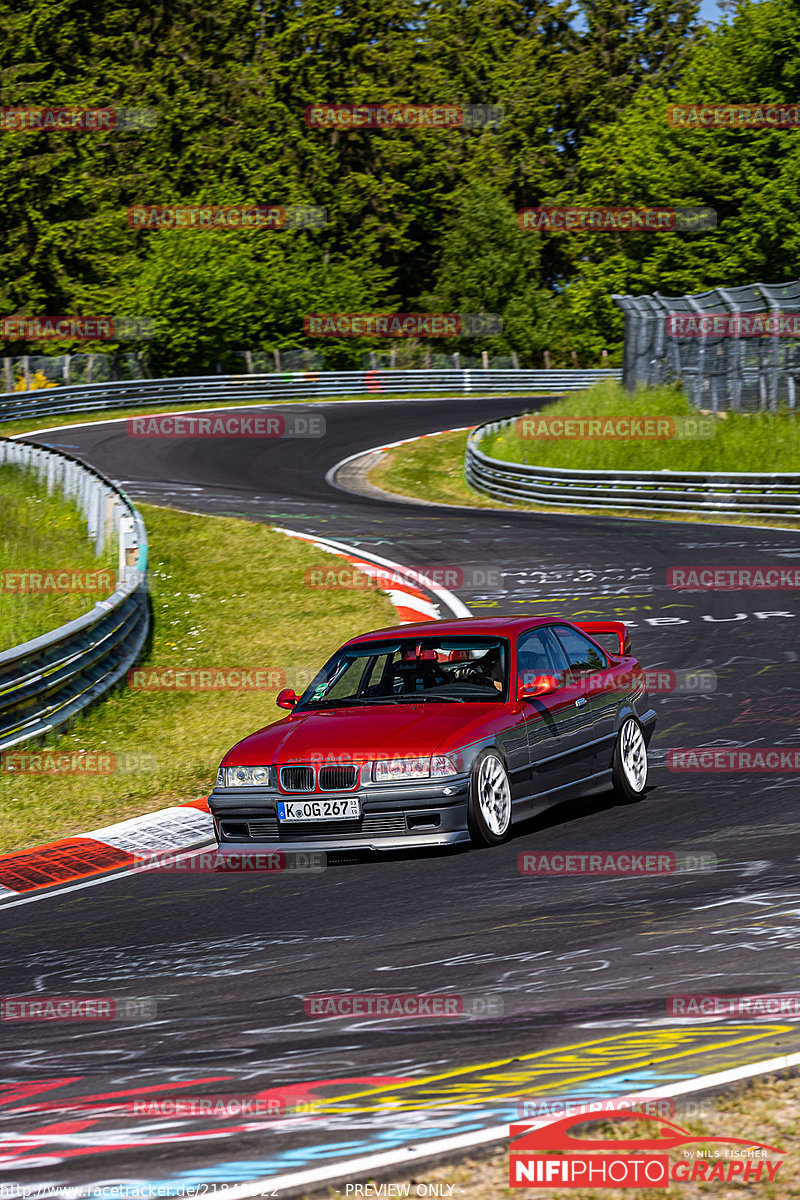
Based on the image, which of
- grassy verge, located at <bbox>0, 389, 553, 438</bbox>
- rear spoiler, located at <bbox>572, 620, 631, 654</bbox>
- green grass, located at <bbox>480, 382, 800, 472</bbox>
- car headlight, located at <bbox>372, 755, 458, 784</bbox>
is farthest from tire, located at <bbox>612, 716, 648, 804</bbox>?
grassy verge, located at <bbox>0, 389, 553, 438</bbox>

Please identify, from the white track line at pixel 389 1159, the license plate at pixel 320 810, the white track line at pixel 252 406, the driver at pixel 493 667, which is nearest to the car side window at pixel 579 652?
the driver at pixel 493 667

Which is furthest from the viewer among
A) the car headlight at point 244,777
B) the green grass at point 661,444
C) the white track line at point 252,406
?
the white track line at point 252,406

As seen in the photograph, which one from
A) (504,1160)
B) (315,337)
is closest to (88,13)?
(315,337)

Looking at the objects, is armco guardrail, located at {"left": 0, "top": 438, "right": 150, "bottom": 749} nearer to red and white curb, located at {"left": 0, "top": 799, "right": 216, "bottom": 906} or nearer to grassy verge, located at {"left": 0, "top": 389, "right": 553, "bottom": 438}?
red and white curb, located at {"left": 0, "top": 799, "right": 216, "bottom": 906}

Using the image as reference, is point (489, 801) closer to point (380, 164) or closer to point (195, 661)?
point (195, 661)

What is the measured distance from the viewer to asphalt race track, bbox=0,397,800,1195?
4.50m

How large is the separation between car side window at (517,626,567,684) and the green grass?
62.3 ft

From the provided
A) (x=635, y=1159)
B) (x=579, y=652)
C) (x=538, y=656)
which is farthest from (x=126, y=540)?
(x=635, y=1159)

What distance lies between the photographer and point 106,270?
6806 centimetres

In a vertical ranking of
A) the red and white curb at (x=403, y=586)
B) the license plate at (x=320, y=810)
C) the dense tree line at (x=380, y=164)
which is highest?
the dense tree line at (x=380, y=164)

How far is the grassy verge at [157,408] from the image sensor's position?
145ft

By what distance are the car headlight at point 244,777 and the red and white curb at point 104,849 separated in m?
1.18

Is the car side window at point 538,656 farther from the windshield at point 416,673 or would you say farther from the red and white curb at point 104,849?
the red and white curb at point 104,849

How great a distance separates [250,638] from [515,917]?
10.5 m
